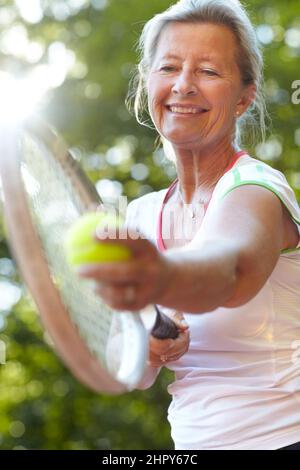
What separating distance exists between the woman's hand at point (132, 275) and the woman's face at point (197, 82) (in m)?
0.92

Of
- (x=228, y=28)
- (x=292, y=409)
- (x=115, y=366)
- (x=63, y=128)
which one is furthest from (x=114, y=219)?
(x=63, y=128)

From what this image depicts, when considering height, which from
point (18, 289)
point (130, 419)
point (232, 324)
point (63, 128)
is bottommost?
point (130, 419)

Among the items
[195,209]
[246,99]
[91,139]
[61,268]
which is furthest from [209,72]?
[91,139]

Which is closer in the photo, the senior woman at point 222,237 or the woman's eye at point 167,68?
the senior woman at point 222,237

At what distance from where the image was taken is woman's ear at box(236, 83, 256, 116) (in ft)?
7.76

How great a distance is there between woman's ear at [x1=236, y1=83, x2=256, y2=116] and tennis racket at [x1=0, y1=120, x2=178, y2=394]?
65 centimetres

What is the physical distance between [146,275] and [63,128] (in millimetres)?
8379

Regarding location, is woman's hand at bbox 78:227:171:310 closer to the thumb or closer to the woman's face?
the thumb

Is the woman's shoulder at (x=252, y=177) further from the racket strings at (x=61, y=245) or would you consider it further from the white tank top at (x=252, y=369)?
the racket strings at (x=61, y=245)

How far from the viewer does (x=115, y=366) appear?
1647 mm

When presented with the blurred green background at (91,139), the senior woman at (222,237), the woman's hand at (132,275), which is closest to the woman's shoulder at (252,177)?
the senior woman at (222,237)

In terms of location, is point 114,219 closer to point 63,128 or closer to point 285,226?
point 285,226

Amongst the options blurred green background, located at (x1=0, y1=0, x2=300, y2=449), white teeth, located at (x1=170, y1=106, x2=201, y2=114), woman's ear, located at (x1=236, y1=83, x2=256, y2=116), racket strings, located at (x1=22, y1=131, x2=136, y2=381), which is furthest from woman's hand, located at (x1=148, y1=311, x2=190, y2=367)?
blurred green background, located at (x1=0, y1=0, x2=300, y2=449)

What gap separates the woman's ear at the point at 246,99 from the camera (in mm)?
2365
